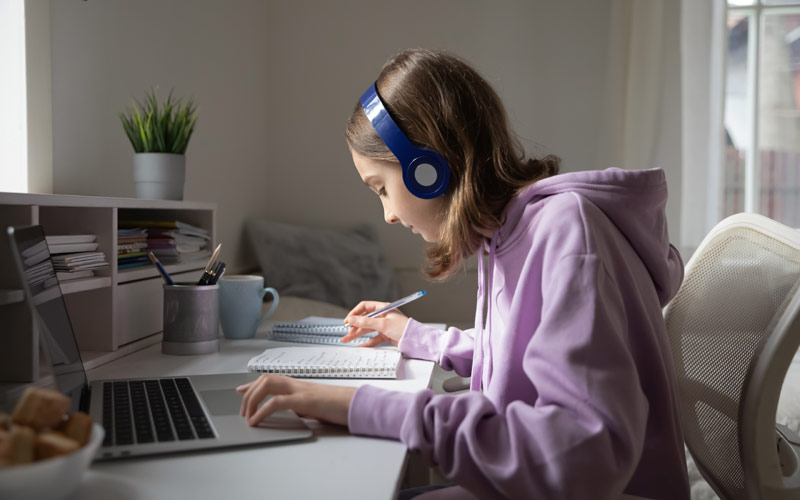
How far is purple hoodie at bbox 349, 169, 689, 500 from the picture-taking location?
640 mm

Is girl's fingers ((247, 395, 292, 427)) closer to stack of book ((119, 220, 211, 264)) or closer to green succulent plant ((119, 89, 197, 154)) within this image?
stack of book ((119, 220, 211, 264))

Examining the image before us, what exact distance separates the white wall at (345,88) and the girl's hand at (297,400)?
1.58m

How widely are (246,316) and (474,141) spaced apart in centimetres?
67

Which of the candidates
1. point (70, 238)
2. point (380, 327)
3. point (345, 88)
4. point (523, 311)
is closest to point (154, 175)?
point (70, 238)

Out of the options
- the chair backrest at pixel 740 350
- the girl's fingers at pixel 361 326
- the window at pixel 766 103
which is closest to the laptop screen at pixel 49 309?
the girl's fingers at pixel 361 326

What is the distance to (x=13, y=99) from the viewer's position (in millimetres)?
1336

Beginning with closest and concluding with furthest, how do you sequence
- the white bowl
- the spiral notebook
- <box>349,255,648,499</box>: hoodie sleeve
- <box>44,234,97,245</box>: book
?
the white bowl < <box>349,255,648,499</box>: hoodie sleeve < <box>44,234,97,245</box>: book < the spiral notebook

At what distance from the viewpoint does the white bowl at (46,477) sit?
0.50m

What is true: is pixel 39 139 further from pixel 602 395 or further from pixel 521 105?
pixel 521 105

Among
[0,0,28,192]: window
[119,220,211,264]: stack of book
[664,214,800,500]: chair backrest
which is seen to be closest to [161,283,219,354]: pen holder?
[119,220,211,264]: stack of book

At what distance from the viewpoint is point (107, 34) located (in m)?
1.58

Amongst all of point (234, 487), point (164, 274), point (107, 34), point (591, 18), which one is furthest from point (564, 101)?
point (234, 487)

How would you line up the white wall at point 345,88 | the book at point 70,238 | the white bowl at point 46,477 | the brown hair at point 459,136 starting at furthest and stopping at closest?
the white wall at point 345,88 < the book at point 70,238 < the brown hair at point 459,136 < the white bowl at point 46,477

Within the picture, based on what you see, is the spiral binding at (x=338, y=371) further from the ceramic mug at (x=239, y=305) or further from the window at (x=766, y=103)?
the window at (x=766, y=103)
